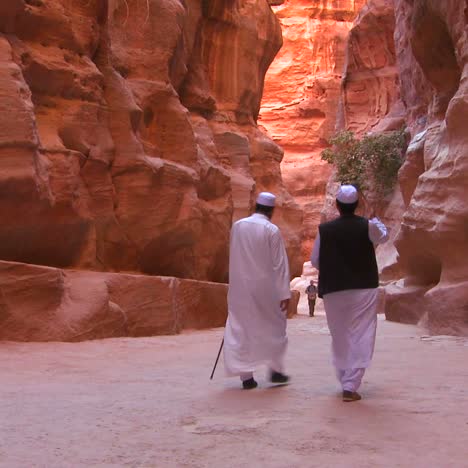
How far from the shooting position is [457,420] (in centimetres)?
376

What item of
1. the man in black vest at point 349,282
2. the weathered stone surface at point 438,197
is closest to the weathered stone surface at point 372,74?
the weathered stone surface at point 438,197

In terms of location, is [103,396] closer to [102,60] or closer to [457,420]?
[457,420]

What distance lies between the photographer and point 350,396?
179 inches

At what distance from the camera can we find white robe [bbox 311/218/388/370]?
475 cm

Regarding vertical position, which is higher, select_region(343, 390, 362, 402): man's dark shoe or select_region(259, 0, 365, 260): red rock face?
select_region(259, 0, 365, 260): red rock face

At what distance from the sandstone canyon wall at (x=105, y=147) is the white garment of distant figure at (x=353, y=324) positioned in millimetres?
4144

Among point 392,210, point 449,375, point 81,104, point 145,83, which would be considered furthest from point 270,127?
point 449,375

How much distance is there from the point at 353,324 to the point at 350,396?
522 millimetres

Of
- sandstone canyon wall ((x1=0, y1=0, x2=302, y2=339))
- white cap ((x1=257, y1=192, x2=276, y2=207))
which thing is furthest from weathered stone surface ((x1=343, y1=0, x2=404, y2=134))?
white cap ((x1=257, y1=192, x2=276, y2=207))

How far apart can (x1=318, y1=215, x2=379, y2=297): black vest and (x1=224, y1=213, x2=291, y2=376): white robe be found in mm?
458

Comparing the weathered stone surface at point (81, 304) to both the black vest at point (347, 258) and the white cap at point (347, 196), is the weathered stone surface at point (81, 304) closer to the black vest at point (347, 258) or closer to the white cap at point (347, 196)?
the black vest at point (347, 258)

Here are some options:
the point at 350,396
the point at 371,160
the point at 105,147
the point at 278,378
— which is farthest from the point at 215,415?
the point at 371,160

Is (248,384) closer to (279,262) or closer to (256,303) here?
(256,303)

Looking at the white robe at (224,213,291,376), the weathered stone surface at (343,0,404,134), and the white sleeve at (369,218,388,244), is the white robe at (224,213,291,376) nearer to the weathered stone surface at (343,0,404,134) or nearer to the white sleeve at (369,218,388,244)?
the white sleeve at (369,218,388,244)
